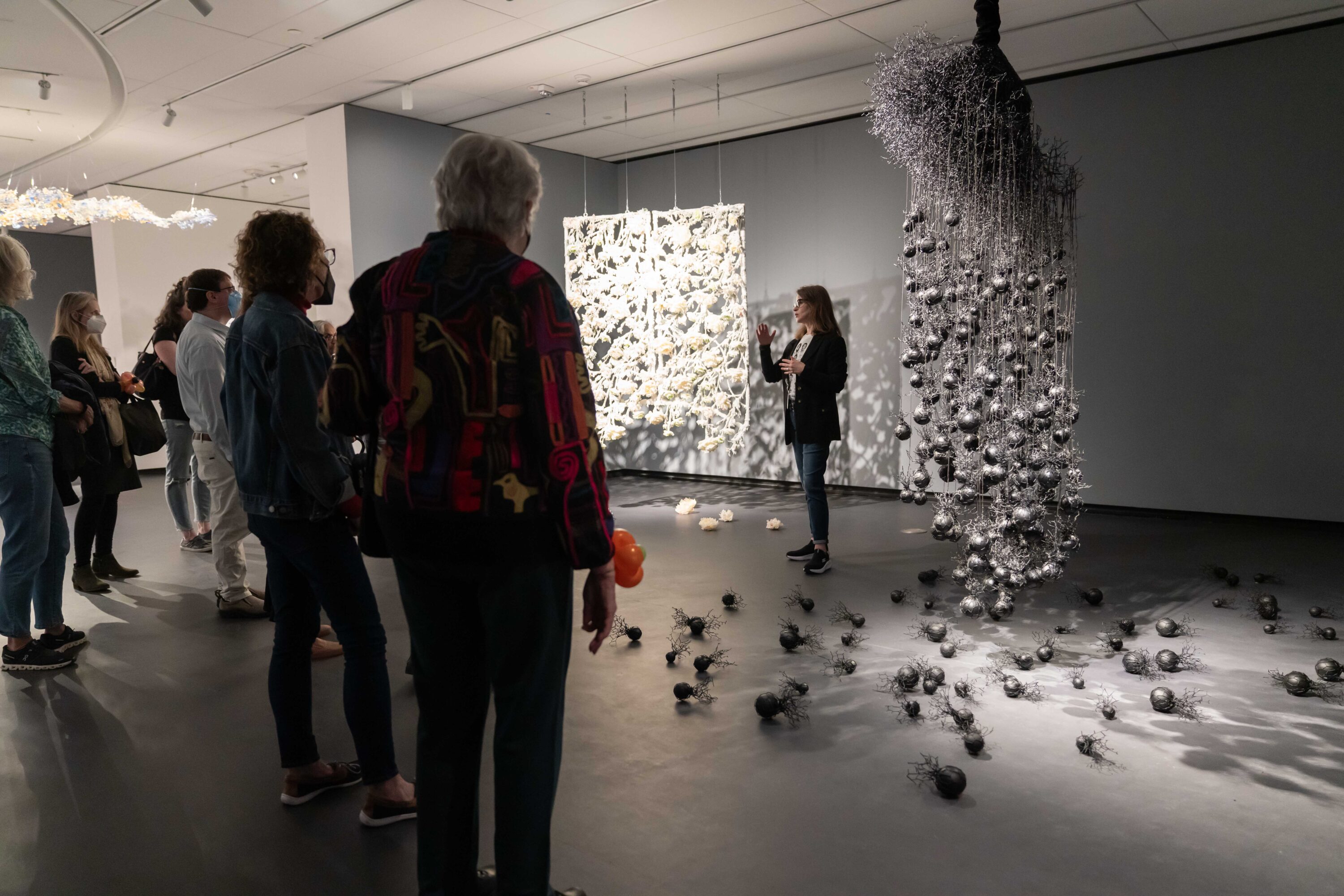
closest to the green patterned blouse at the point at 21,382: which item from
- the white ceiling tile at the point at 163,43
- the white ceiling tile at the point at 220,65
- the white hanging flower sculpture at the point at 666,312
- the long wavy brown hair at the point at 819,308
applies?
the white ceiling tile at the point at 163,43

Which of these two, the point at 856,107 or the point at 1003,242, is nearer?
the point at 1003,242

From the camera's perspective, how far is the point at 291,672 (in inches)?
91.0

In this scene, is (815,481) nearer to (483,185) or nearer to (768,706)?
(768,706)

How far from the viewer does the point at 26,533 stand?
3.37 meters

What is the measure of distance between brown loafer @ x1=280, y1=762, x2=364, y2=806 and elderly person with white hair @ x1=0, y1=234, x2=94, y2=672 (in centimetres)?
179

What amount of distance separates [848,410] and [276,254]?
248 inches

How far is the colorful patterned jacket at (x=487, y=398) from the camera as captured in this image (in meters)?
1.38

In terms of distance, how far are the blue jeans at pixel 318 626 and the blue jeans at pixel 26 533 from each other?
5.60 feet

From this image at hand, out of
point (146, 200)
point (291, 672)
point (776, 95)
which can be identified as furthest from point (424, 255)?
point (146, 200)

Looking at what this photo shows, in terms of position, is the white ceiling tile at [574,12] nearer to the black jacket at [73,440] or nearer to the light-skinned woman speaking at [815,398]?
the light-skinned woman speaking at [815,398]

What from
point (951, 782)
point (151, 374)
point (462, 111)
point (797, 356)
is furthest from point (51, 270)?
point (951, 782)

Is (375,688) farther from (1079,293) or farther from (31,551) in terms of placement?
(1079,293)

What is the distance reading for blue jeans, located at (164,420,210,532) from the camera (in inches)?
215

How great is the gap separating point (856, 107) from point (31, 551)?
6.73 m
